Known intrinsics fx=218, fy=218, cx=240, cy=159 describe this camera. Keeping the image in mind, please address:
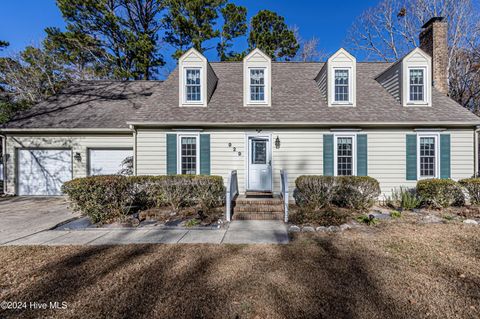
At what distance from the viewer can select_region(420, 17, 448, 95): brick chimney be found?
9.66m

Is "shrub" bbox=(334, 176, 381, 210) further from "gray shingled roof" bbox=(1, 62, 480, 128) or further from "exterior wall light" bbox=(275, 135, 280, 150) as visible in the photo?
"exterior wall light" bbox=(275, 135, 280, 150)

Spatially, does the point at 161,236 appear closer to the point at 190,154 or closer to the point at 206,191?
the point at 206,191

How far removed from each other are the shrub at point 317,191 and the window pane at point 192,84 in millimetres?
5608

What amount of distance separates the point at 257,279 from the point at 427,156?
346 inches

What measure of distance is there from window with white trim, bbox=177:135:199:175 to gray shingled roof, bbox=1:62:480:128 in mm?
700

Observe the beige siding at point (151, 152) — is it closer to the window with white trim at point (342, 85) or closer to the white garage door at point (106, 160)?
the white garage door at point (106, 160)

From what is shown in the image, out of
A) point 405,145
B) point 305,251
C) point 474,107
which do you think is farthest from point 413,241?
point 474,107

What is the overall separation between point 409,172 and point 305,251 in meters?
6.67

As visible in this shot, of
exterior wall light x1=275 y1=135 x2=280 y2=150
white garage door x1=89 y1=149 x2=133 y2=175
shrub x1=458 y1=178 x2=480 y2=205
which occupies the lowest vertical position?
shrub x1=458 y1=178 x2=480 y2=205

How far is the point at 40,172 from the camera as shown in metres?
10.0

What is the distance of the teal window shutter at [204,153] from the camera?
8523 mm

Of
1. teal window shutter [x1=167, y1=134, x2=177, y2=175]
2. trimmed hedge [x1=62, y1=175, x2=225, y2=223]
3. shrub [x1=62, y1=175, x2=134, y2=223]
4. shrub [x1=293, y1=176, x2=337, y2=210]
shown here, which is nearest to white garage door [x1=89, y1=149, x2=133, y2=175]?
teal window shutter [x1=167, y1=134, x2=177, y2=175]

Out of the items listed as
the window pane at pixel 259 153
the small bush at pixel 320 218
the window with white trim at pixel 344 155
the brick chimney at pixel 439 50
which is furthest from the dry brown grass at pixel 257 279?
the brick chimney at pixel 439 50

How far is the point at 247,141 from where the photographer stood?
28.0ft
